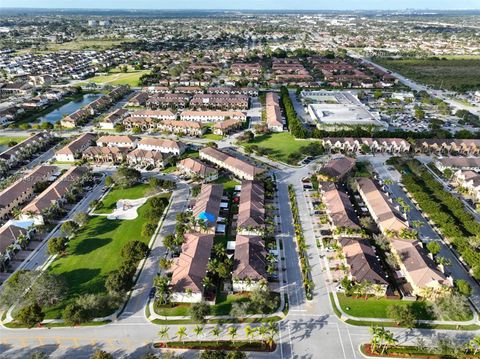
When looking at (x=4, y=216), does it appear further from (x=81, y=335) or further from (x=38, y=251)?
(x=81, y=335)

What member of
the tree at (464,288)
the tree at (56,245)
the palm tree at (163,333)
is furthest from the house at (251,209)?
the tree at (464,288)

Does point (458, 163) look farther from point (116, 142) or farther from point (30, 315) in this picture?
point (30, 315)

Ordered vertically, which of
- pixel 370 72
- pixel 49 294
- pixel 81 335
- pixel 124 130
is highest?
pixel 370 72

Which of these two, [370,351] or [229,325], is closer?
[370,351]

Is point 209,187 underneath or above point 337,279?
above

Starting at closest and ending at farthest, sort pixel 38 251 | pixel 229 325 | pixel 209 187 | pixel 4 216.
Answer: pixel 229 325, pixel 38 251, pixel 4 216, pixel 209 187

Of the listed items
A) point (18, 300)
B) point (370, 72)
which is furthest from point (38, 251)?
point (370, 72)

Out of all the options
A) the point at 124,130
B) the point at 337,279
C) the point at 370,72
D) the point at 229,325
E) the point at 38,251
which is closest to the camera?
the point at 229,325

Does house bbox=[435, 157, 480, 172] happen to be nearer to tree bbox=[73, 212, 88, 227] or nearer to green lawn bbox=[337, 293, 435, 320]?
green lawn bbox=[337, 293, 435, 320]
